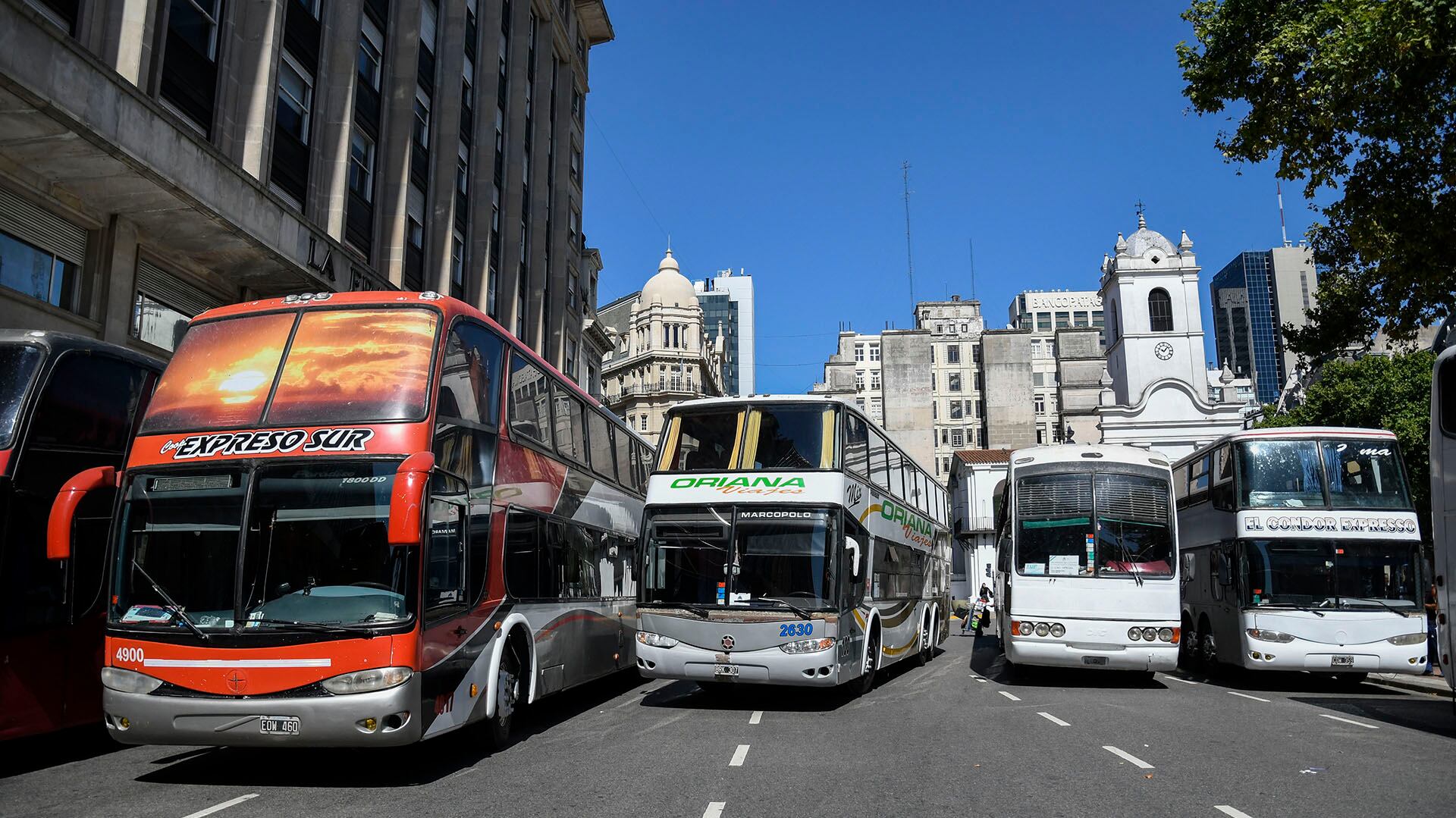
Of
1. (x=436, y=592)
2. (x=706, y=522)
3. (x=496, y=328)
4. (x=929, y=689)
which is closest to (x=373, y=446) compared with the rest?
(x=436, y=592)

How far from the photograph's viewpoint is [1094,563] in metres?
15.4

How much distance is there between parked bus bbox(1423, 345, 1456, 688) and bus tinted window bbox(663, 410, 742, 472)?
822cm

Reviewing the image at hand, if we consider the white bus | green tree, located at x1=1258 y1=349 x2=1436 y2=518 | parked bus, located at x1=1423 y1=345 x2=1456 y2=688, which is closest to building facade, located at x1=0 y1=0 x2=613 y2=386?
the white bus

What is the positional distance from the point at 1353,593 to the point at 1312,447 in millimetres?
2460

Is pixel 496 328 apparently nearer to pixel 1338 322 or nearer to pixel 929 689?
pixel 929 689

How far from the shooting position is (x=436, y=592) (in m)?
8.31

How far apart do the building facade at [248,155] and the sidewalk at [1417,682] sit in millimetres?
20420

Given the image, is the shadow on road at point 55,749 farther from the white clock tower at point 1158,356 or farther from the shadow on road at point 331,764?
the white clock tower at point 1158,356

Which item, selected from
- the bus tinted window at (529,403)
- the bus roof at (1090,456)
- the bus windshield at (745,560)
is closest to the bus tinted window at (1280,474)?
the bus roof at (1090,456)

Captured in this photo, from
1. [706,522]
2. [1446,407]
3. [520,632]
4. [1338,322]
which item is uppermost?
[1338,322]

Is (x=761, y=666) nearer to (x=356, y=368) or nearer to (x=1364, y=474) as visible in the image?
(x=356, y=368)

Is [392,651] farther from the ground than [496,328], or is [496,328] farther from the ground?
[496,328]

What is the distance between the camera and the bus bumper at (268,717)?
24.7ft

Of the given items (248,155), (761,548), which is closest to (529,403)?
(761,548)
